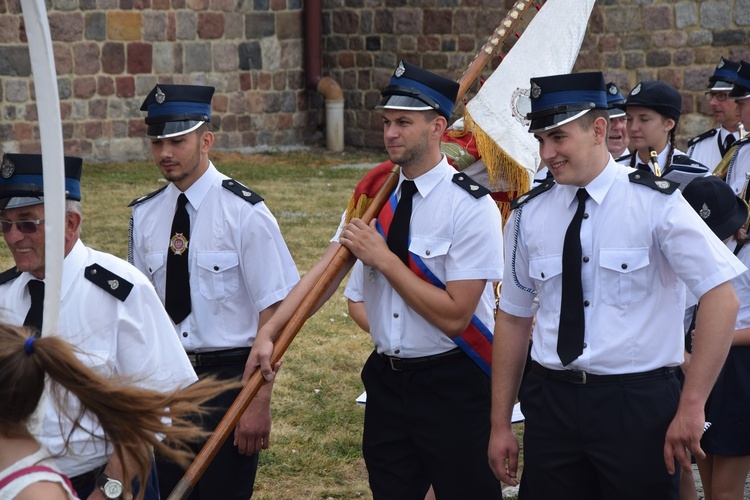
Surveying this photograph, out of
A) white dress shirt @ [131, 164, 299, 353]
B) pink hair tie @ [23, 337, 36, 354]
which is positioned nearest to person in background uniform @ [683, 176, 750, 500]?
white dress shirt @ [131, 164, 299, 353]

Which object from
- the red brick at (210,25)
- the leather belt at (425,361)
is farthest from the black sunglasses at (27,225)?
the red brick at (210,25)

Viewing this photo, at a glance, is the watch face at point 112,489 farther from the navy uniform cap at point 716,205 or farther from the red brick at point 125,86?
the red brick at point 125,86

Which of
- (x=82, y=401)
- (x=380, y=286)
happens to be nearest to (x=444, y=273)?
(x=380, y=286)

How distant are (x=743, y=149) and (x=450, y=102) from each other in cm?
232

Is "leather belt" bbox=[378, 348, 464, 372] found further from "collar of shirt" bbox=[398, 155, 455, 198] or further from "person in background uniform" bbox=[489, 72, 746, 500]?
"collar of shirt" bbox=[398, 155, 455, 198]

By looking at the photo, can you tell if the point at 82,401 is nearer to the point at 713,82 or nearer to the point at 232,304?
the point at 232,304

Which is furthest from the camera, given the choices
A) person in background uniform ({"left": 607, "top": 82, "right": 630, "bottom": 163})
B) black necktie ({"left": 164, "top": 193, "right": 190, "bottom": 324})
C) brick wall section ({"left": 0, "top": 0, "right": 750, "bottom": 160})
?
brick wall section ({"left": 0, "top": 0, "right": 750, "bottom": 160})

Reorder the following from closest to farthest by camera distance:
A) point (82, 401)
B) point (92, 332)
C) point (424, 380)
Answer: point (82, 401), point (92, 332), point (424, 380)

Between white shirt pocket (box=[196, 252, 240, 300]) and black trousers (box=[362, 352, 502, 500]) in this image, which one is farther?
white shirt pocket (box=[196, 252, 240, 300])

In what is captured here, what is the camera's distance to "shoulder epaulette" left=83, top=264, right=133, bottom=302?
3.57 m

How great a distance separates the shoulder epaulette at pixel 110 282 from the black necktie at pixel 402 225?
3.64 ft

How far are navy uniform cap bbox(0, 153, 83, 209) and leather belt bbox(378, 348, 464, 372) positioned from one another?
4.38 ft

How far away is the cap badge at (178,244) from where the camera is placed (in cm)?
447

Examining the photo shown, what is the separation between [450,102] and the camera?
14.3 feet
